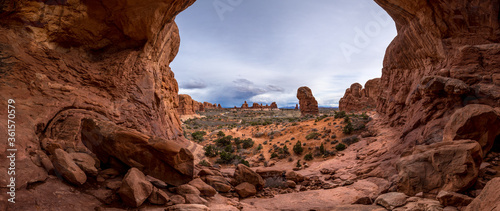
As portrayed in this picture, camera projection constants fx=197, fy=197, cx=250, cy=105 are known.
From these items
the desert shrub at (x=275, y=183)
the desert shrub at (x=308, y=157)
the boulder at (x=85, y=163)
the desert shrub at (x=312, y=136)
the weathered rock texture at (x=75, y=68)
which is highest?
the weathered rock texture at (x=75, y=68)

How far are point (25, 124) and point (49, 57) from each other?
3073 mm

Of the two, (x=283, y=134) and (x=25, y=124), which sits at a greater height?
(x=25, y=124)

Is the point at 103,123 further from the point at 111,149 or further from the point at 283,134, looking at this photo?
the point at 283,134

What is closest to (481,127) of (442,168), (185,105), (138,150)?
(442,168)

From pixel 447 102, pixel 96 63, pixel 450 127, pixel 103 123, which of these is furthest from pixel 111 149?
pixel 447 102

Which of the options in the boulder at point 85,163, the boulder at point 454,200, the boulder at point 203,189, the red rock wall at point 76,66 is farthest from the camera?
the boulder at point 203,189

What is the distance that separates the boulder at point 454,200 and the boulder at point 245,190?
5824 mm

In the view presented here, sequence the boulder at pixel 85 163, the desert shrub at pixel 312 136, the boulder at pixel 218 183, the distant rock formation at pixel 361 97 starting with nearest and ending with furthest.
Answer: the boulder at pixel 85 163 → the boulder at pixel 218 183 → the desert shrub at pixel 312 136 → the distant rock formation at pixel 361 97

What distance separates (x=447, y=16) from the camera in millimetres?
10328

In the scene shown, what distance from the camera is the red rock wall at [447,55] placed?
8.70 metres

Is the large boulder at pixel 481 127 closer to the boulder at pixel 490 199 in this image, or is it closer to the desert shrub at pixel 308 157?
the boulder at pixel 490 199

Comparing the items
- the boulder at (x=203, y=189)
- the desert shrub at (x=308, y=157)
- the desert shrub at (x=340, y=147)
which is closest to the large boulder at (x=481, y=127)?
the boulder at (x=203, y=189)

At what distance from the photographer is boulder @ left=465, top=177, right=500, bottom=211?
3.09 meters

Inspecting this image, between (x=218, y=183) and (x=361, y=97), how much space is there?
51.0 metres
